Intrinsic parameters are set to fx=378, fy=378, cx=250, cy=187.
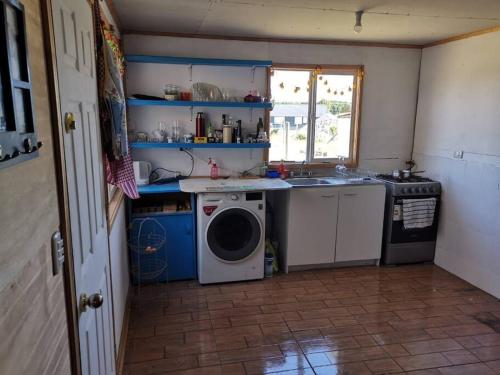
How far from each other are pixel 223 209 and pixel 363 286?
1.48 metres

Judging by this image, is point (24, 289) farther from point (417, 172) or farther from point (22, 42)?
point (417, 172)

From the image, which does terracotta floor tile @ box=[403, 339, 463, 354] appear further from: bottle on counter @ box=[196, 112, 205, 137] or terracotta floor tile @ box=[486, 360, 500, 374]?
bottle on counter @ box=[196, 112, 205, 137]

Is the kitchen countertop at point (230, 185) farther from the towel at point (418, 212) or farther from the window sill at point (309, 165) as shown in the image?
the towel at point (418, 212)

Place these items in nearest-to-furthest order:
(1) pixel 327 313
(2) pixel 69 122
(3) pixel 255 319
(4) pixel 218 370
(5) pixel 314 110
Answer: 1. (2) pixel 69 122
2. (4) pixel 218 370
3. (3) pixel 255 319
4. (1) pixel 327 313
5. (5) pixel 314 110

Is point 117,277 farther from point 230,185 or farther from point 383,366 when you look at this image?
point 383,366

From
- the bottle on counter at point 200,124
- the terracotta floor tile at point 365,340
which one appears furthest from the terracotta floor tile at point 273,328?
the bottle on counter at point 200,124

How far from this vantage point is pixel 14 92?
698 millimetres

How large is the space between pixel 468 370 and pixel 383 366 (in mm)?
524

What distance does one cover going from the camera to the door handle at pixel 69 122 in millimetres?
1106

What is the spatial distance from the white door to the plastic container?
2.01 m

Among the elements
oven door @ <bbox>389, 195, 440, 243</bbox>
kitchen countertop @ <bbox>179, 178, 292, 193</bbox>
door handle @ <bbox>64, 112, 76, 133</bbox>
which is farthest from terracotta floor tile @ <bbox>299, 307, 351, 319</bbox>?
door handle @ <bbox>64, 112, 76, 133</bbox>

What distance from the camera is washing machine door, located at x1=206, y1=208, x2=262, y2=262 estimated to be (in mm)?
3350

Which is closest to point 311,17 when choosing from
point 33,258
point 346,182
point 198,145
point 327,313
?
point 198,145

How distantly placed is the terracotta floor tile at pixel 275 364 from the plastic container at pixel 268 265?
4.02 ft
